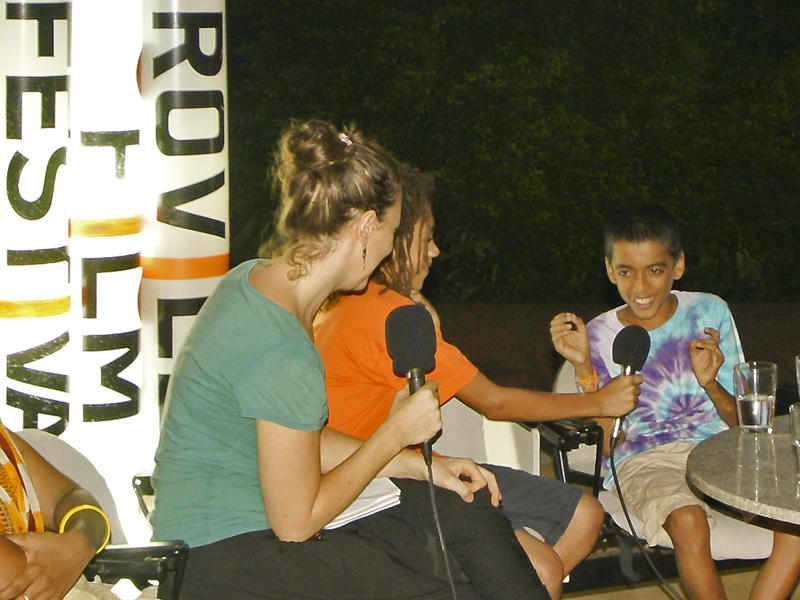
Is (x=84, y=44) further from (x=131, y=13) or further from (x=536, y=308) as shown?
(x=536, y=308)

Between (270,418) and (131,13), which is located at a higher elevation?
(131,13)

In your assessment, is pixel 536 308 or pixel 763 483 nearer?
pixel 763 483

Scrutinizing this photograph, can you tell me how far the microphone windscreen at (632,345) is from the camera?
267 centimetres

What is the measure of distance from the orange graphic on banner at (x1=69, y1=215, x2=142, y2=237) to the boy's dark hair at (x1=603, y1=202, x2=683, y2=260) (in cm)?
137

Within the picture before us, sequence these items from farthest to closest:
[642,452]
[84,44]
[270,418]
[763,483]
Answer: [642,452] < [84,44] < [763,483] < [270,418]

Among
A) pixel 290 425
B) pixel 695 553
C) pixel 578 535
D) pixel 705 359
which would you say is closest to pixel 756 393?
pixel 705 359

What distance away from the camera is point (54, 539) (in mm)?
1953

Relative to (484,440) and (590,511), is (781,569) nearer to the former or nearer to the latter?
(590,511)

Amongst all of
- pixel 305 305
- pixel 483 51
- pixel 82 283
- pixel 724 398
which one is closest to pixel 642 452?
pixel 724 398

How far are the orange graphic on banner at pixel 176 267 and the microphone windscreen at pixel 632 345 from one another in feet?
3.80

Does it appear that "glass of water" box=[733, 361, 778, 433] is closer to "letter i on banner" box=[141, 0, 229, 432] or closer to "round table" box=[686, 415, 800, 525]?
"round table" box=[686, 415, 800, 525]

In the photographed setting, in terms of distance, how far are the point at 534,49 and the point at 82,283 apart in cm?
613

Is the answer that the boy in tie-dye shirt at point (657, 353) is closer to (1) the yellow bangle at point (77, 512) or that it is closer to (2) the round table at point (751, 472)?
(2) the round table at point (751, 472)

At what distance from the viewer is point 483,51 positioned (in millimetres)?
8438
